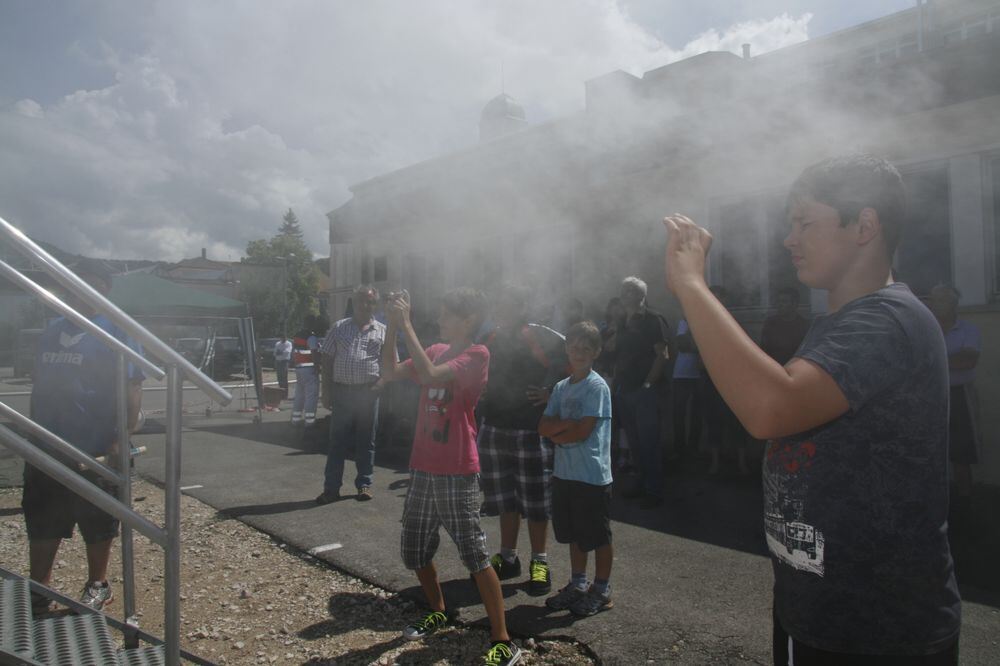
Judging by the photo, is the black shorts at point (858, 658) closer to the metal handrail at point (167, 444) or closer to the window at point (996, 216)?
the metal handrail at point (167, 444)

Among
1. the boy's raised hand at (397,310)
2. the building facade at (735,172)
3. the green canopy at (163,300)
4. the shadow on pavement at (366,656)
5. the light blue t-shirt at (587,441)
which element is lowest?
the shadow on pavement at (366,656)

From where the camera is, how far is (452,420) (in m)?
2.56

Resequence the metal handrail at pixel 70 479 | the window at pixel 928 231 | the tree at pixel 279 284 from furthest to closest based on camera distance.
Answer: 1. the tree at pixel 279 284
2. the window at pixel 928 231
3. the metal handrail at pixel 70 479

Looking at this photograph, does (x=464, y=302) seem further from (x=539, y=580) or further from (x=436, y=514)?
(x=539, y=580)

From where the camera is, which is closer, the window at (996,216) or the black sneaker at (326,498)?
the black sneaker at (326,498)

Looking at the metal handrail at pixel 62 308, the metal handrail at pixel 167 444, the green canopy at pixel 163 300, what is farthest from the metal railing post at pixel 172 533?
the green canopy at pixel 163 300

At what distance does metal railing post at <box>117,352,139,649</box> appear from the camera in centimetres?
227

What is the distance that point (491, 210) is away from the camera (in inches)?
239

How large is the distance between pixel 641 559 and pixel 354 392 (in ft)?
7.46

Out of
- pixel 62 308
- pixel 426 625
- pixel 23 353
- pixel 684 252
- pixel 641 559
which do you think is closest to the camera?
pixel 684 252

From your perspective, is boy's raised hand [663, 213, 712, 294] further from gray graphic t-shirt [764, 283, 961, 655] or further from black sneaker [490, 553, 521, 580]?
black sneaker [490, 553, 521, 580]

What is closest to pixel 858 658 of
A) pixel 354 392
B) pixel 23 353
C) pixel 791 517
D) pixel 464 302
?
pixel 791 517

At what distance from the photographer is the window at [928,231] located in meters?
5.13

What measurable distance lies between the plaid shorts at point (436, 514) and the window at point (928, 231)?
4.51m
